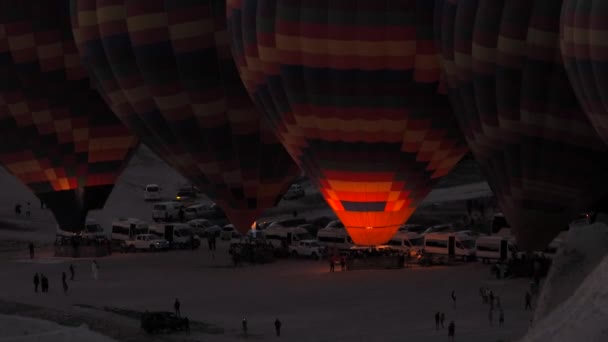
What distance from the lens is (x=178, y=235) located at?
49.8 meters

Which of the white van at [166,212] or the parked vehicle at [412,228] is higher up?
the white van at [166,212]

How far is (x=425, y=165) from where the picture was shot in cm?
3497

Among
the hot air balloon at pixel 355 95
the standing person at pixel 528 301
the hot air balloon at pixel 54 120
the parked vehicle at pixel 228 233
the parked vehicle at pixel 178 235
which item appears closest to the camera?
the standing person at pixel 528 301

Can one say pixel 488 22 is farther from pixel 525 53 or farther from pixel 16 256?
pixel 16 256

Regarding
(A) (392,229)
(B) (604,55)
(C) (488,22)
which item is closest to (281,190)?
(A) (392,229)

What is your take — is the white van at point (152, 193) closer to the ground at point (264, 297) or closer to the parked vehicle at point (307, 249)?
the ground at point (264, 297)

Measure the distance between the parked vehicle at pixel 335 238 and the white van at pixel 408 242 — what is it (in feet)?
A: 4.99

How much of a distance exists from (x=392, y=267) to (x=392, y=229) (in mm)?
3012

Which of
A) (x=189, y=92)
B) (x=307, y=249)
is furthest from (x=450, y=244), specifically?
(x=189, y=92)

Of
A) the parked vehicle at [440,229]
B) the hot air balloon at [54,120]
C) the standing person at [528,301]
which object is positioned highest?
the hot air balloon at [54,120]

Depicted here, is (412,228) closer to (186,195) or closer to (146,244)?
(146,244)

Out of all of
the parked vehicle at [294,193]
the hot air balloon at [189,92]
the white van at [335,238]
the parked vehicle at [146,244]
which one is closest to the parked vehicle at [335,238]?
the white van at [335,238]

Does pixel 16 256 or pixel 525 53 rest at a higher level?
pixel 525 53

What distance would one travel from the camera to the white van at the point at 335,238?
45000 millimetres
